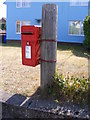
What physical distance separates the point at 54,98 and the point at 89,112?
710mm

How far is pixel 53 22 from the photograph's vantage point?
10.6 feet

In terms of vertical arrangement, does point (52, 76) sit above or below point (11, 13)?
below

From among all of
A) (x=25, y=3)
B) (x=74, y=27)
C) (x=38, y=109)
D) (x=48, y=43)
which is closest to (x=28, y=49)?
(x=48, y=43)

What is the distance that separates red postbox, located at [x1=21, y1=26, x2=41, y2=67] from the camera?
3.29 metres

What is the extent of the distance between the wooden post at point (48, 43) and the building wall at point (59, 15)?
13.7 meters

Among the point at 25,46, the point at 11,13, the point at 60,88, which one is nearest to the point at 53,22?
the point at 25,46

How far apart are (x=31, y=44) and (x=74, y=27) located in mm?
14318

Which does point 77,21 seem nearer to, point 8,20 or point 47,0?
point 47,0

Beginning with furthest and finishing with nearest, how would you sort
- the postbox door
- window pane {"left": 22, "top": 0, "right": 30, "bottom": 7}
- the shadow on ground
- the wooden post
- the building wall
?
window pane {"left": 22, "top": 0, "right": 30, "bottom": 7} < the building wall < the postbox door < the wooden post < the shadow on ground

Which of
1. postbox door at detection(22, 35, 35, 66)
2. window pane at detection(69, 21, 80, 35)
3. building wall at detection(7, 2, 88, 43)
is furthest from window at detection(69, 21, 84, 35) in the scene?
postbox door at detection(22, 35, 35, 66)

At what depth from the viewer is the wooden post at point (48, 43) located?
10.6ft

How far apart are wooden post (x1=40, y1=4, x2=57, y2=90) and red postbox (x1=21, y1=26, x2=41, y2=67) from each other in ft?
0.36

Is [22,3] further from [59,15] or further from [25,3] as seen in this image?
[59,15]

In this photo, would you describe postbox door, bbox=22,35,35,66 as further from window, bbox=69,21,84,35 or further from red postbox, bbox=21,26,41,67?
window, bbox=69,21,84,35
